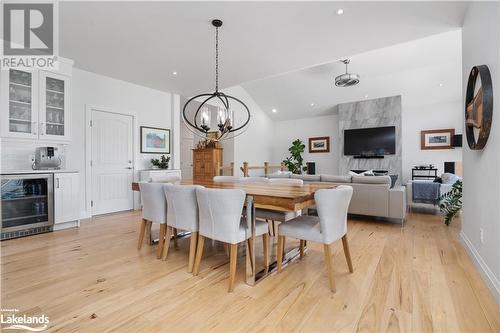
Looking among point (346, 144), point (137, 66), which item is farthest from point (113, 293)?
point (346, 144)

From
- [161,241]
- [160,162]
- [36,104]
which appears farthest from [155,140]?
[161,241]

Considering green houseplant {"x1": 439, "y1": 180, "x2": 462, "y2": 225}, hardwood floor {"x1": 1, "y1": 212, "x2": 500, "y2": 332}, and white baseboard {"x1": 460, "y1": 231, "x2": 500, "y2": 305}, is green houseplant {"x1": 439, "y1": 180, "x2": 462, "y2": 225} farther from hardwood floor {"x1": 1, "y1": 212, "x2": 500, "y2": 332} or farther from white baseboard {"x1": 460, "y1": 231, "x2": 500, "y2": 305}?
white baseboard {"x1": 460, "y1": 231, "x2": 500, "y2": 305}

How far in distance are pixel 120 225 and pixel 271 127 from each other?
6.79 metres

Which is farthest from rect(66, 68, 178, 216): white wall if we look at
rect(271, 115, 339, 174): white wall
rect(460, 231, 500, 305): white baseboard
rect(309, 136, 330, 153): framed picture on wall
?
rect(460, 231, 500, 305): white baseboard

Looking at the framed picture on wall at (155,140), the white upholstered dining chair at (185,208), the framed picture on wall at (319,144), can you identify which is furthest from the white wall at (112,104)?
the framed picture on wall at (319,144)

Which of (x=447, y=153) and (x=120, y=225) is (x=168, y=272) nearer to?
(x=120, y=225)

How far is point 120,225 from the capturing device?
12.9 feet

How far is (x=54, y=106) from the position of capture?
3.75 m

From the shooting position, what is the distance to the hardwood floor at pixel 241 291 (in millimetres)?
1562

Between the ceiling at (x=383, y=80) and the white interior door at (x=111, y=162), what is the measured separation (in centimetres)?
433

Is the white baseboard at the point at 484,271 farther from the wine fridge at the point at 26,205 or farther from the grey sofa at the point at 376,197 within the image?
the wine fridge at the point at 26,205

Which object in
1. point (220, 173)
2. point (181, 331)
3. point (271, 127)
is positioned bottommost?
point (181, 331)

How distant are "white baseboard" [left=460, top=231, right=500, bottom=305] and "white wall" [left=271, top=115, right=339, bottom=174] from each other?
588 centimetres

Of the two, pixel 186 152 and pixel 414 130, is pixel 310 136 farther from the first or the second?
pixel 186 152
